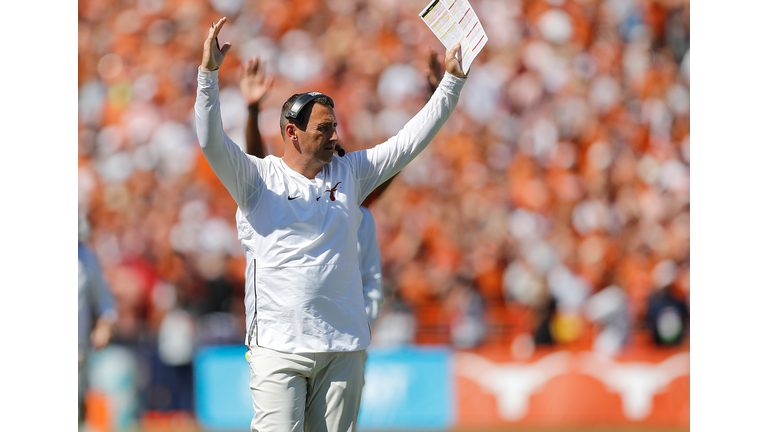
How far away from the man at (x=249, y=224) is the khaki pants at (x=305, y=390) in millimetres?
246

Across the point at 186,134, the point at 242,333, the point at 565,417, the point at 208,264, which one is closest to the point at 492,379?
the point at 565,417

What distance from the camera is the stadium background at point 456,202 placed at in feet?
24.0

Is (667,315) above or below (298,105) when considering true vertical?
below

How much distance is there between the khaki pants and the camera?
10.3 feet

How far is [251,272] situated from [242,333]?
14.6ft

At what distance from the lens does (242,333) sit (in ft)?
24.8

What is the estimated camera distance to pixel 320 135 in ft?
10.7

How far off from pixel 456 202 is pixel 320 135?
6.10 meters

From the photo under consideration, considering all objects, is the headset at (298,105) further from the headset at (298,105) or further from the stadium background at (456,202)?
the stadium background at (456,202)

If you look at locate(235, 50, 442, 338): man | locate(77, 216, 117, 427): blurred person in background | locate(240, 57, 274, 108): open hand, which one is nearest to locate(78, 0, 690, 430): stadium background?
locate(77, 216, 117, 427): blurred person in background

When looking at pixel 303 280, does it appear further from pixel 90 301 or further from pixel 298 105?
pixel 90 301

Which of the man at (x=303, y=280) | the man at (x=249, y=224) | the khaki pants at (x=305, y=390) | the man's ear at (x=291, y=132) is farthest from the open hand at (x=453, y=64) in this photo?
the khaki pants at (x=305, y=390)

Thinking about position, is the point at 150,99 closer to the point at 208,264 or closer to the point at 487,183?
the point at 208,264

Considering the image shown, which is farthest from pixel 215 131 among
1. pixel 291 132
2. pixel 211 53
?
pixel 291 132
